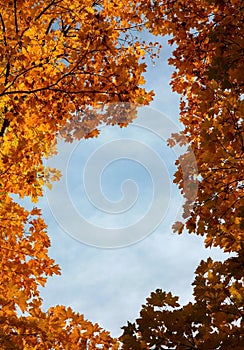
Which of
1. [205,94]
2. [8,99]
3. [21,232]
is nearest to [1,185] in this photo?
[21,232]

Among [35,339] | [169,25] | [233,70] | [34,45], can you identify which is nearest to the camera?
[233,70]

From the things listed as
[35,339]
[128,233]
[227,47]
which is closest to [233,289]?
[227,47]

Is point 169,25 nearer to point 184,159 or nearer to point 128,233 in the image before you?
point 184,159

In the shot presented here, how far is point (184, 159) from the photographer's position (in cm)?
623

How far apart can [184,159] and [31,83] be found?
2.94 metres

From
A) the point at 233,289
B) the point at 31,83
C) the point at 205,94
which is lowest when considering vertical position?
the point at 233,289

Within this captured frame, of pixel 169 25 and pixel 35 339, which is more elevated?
pixel 169 25

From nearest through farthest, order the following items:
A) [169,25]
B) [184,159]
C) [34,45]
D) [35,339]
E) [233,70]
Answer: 1. [233,70]
2. [35,339]
3. [184,159]
4. [34,45]
5. [169,25]

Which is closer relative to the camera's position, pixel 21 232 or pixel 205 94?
pixel 205 94

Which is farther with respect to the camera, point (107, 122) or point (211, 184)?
point (107, 122)

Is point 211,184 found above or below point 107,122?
below

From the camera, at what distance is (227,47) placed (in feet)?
14.9

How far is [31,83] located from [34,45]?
659 millimetres

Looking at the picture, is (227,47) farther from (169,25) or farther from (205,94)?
(169,25)
